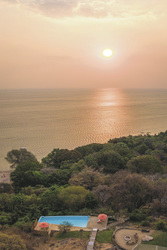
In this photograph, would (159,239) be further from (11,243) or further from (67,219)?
(11,243)

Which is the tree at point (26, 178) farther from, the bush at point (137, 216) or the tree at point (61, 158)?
the bush at point (137, 216)

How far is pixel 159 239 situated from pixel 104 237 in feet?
11.8

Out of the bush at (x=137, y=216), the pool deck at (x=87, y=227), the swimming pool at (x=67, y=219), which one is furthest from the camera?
the swimming pool at (x=67, y=219)

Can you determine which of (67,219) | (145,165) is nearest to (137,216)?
(67,219)

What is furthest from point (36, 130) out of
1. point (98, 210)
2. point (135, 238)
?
point (135, 238)

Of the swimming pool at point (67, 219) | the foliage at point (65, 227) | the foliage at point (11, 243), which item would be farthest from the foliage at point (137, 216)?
the foliage at point (11, 243)

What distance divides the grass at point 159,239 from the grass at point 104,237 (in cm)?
261

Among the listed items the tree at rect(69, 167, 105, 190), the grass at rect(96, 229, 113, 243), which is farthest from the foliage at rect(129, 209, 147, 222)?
the tree at rect(69, 167, 105, 190)

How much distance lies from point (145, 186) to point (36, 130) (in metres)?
46.3

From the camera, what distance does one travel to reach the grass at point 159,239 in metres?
14.4

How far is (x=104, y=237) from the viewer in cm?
1559

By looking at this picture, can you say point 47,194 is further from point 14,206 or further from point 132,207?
point 132,207

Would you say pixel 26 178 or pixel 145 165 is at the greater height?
pixel 26 178

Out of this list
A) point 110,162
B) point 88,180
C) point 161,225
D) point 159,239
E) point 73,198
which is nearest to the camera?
point 159,239
